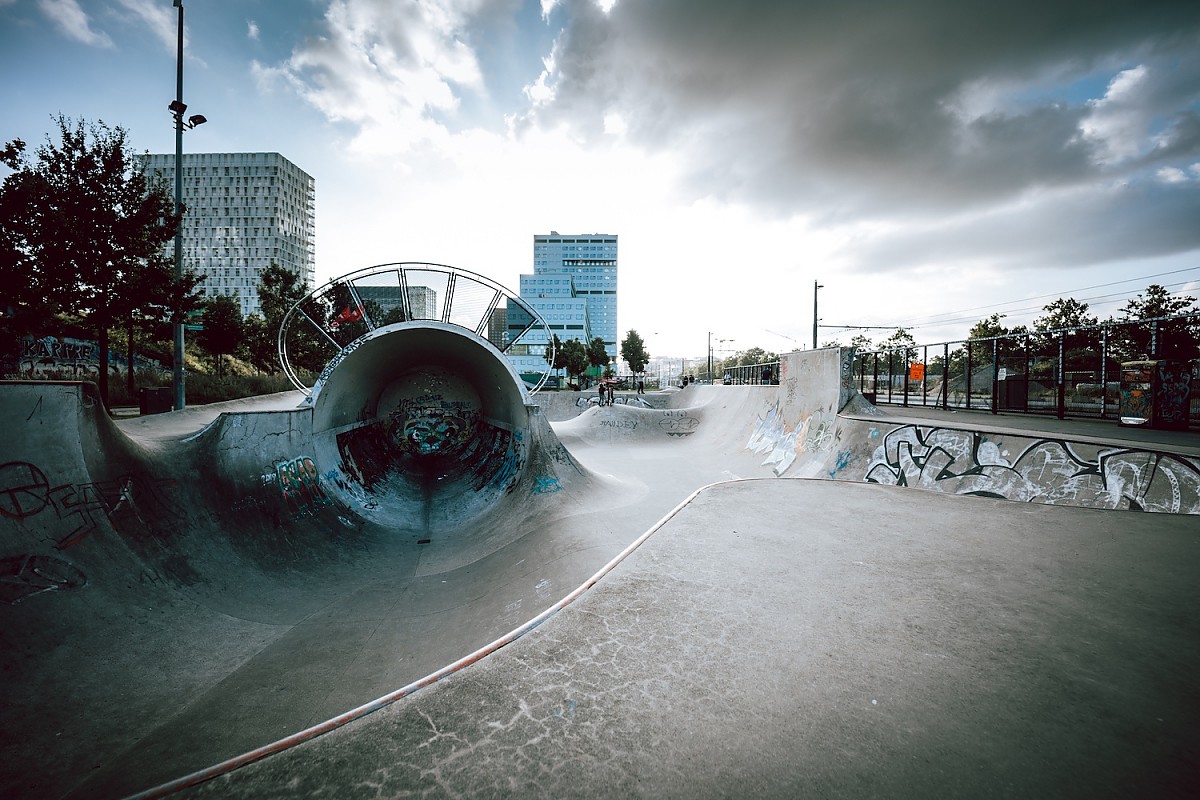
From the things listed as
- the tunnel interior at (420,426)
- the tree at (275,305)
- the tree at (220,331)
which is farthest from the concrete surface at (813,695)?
the tree at (220,331)

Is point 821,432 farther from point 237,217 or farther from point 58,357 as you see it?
point 237,217

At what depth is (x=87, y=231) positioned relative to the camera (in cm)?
1172

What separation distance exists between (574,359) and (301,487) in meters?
55.7

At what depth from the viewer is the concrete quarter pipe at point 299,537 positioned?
11.2ft

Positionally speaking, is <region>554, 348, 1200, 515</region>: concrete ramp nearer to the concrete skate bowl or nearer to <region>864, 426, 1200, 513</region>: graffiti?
<region>864, 426, 1200, 513</region>: graffiti

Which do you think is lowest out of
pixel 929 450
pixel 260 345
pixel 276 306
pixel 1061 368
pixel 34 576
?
pixel 34 576

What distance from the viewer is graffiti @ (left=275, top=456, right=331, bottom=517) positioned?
7301 mm

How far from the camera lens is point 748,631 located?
2395mm

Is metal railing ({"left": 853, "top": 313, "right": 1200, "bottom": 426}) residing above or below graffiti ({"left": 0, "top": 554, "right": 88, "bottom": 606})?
above

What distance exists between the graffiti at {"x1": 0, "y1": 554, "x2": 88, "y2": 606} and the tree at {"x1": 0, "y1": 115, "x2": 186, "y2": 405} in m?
10.7

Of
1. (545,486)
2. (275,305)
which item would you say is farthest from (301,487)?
(275,305)

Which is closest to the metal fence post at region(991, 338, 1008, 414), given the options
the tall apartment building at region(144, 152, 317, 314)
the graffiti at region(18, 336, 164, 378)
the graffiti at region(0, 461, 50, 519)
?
the graffiti at region(0, 461, 50, 519)

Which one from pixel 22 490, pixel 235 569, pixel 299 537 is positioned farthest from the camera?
pixel 299 537

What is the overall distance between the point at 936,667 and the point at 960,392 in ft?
68.7
